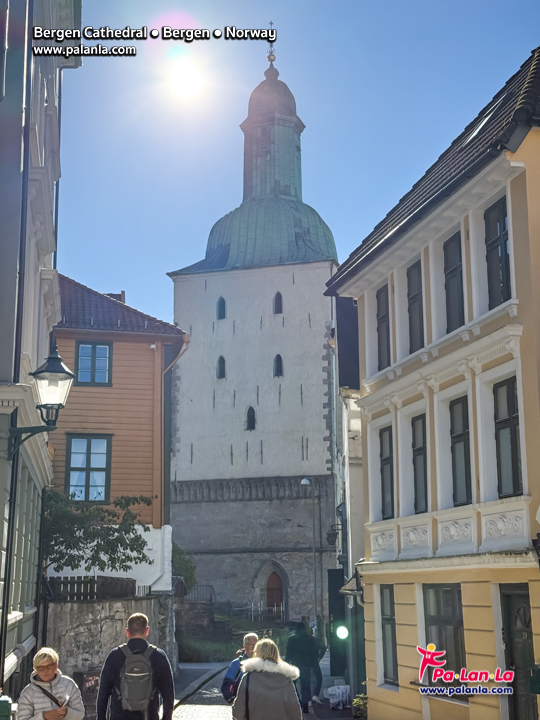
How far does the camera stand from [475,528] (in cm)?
1295

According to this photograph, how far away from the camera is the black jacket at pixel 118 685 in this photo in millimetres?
7398

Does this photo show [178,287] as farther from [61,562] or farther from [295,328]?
A: [61,562]

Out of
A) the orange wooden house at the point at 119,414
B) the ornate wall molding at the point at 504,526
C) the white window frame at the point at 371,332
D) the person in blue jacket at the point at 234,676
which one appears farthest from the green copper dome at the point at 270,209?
the person in blue jacket at the point at 234,676

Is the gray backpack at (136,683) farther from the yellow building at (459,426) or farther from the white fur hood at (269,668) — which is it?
the yellow building at (459,426)

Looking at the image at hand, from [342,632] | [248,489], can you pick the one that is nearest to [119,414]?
[342,632]

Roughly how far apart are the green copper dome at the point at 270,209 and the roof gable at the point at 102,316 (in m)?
32.9

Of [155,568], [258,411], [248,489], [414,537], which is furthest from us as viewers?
[258,411]

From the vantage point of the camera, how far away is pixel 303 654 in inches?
685

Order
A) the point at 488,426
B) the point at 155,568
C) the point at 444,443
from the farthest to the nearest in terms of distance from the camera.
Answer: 1. the point at 155,568
2. the point at 444,443
3. the point at 488,426

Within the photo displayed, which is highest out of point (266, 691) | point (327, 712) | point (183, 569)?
point (183, 569)

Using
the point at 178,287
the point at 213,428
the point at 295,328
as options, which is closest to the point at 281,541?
the point at 213,428

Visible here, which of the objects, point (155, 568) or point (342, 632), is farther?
point (155, 568)

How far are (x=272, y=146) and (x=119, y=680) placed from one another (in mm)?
61806

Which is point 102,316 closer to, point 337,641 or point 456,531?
point 337,641
